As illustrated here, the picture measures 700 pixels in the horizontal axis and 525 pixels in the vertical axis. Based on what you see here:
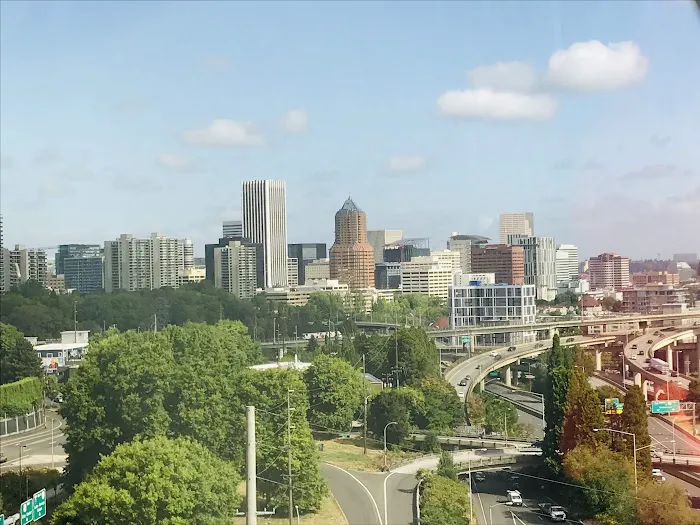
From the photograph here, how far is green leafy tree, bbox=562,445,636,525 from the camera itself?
5.83 meters

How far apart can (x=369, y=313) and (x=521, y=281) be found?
3.06 meters

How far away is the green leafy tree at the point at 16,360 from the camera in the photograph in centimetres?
1133

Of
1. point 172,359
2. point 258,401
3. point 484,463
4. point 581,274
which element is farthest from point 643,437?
point 581,274

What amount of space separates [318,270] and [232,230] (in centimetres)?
289

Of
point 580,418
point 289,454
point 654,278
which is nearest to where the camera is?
point 289,454

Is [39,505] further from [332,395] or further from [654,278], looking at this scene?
[654,278]

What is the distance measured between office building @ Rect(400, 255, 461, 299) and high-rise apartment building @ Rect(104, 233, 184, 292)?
5.71 m

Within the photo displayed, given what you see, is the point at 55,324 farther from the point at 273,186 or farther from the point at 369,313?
the point at 369,313

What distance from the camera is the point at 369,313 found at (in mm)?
18094

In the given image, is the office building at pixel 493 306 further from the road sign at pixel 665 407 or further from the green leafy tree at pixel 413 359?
the road sign at pixel 665 407

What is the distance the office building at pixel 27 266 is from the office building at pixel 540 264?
9814 millimetres

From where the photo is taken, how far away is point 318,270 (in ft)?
71.7

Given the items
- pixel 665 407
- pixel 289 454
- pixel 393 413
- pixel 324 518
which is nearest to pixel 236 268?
pixel 393 413

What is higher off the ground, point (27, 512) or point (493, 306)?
point (493, 306)
